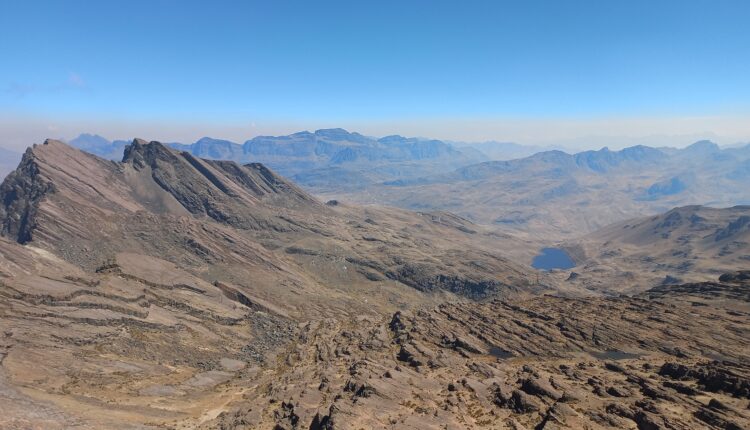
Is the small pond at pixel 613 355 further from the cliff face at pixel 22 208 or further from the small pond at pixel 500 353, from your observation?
the cliff face at pixel 22 208

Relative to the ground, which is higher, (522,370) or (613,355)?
(522,370)

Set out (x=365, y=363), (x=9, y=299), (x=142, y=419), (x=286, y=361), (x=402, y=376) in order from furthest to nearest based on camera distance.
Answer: (x=286, y=361)
(x=9, y=299)
(x=365, y=363)
(x=402, y=376)
(x=142, y=419)

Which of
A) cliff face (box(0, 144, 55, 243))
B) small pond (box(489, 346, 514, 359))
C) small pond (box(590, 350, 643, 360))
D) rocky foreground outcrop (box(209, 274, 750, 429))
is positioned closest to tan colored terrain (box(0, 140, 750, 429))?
small pond (box(489, 346, 514, 359))

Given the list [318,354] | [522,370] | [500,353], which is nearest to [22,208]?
[318,354]

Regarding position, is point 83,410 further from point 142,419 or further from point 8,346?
point 8,346

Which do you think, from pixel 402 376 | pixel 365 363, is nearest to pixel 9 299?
pixel 365 363

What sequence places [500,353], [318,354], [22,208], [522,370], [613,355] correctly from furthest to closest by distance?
[22,208]
[318,354]
[500,353]
[613,355]
[522,370]

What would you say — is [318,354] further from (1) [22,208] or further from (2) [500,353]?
(1) [22,208]

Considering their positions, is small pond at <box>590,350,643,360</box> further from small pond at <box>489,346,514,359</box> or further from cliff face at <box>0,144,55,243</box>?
cliff face at <box>0,144,55,243</box>

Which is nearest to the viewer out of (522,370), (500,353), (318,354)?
(522,370)

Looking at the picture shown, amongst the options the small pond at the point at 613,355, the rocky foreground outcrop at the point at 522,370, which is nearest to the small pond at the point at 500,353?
the rocky foreground outcrop at the point at 522,370

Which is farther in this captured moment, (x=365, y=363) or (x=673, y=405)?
(x=365, y=363)
